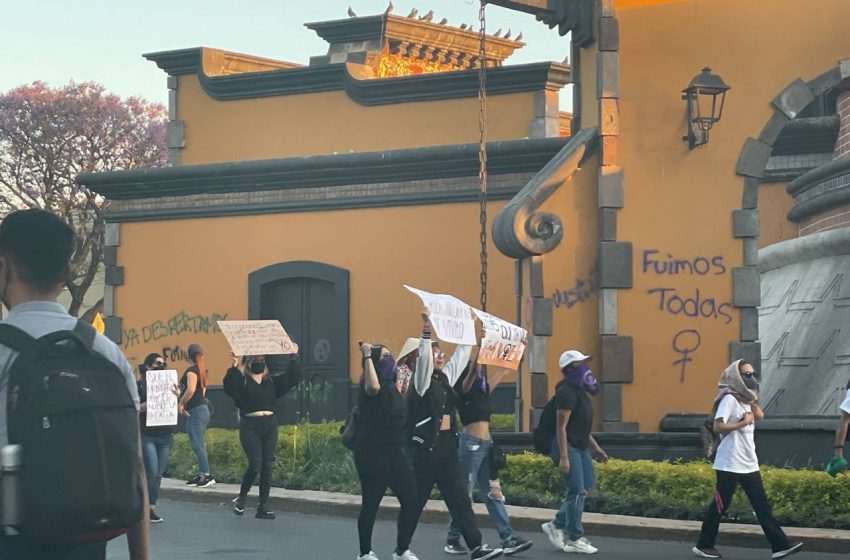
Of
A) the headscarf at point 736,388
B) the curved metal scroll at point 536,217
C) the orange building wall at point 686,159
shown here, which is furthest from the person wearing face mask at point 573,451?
the orange building wall at point 686,159

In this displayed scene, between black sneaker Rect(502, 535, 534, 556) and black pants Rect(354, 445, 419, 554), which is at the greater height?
black pants Rect(354, 445, 419, 554)

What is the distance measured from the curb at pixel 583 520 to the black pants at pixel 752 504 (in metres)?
0.94

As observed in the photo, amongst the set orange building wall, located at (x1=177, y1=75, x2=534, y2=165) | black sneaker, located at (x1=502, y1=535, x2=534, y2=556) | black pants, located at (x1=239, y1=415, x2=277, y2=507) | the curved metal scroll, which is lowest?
black sneaker, located at (x1=502, y1=535, x2=534, y2=556)

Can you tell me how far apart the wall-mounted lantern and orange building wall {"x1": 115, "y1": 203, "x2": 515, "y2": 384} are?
4799 mm

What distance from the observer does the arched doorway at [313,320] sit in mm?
23531

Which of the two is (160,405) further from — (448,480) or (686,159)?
(686,159)

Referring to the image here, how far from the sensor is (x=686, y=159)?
1850cm

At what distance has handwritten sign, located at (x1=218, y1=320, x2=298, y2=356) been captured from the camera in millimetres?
16422

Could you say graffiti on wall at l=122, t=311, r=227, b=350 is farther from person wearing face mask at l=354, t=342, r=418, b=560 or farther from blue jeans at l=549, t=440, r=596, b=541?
person wearing face mask at l=354, t=342, r=418, b=560

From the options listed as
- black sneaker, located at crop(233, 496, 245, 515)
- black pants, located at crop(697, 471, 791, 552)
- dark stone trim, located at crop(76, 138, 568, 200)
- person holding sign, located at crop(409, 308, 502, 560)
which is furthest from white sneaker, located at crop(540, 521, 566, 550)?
dark stone trim, located at crop(76, 138, 568, 200)

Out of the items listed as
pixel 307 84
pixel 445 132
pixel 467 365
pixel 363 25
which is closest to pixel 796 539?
pixel 467 365

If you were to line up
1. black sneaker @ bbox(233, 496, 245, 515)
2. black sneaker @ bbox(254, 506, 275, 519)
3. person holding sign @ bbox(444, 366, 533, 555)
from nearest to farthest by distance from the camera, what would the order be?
person holding sign @ bbox(444, 366, 533, 555)
black sneaker @ bbox(254, 506, 275, 519)
black sneaker @ bbox(233, 496, 245, 515)

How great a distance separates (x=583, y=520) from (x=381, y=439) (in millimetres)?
3337

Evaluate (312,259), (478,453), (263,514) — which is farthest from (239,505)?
(312,259)
